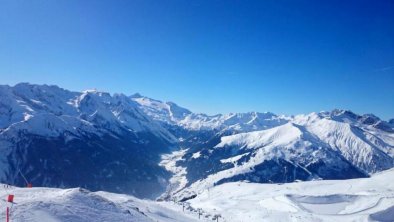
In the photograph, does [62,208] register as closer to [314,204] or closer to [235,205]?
[235,205]

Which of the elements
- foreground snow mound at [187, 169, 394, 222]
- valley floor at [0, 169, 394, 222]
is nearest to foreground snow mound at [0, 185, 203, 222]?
valley floor at [0, 169, 394, 222]

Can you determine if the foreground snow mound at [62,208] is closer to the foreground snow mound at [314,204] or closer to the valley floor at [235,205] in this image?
the valley floor at [235,205]

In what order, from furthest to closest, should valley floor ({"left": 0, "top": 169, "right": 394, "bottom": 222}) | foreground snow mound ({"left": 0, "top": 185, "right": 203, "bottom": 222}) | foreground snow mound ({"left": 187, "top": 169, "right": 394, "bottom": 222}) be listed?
foreground snow mound ({"left": 187, "top": 169, "right": 394, "bottom": 222}), valley floor ({"left": 0, "top": 169, "right": 394, "bottom": 222}), foreground snow mound ({"left": 0, "top": 185, "right": 203, "bottom": 222})

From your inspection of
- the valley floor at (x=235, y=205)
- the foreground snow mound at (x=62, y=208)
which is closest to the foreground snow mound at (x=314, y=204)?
the valley floor at (x=235, y=205)

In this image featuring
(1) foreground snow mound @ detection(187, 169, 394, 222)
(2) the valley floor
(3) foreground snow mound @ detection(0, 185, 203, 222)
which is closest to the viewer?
(3) foreground snow mound @ detection(0, 185, 203, 222)

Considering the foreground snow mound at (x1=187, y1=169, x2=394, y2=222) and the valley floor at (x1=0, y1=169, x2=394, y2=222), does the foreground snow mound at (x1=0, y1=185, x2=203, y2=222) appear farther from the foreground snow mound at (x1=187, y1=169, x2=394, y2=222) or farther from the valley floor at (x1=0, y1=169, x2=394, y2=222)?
the foreground snow mound at (x1=187, y1=169, x2=394, y2=222)

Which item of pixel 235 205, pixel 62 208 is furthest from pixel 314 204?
pixel 62 208

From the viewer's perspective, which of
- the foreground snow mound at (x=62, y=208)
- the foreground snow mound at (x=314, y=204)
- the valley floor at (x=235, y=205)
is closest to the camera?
the foreground snow mound at (x=62, y=208)

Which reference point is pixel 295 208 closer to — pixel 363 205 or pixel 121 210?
pixel 363 205

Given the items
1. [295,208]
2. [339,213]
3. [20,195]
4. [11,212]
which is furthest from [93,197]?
[339,213]
